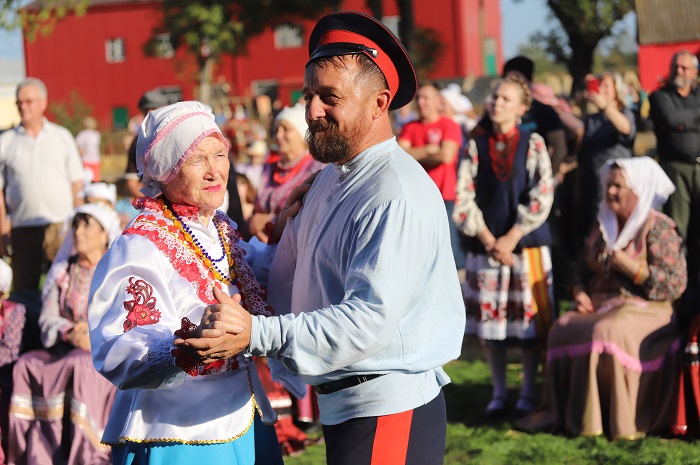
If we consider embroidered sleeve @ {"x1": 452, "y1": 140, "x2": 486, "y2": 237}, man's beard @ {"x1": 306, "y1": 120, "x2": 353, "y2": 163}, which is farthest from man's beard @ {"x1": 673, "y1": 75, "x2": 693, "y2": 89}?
man's beard @ {"x1": 306, "y1": 120, "x2": 353, "y2": 163}

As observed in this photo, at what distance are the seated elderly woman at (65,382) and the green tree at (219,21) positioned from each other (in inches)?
1268

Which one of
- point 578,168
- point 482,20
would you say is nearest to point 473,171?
point 578,168

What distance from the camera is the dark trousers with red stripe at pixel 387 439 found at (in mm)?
3072

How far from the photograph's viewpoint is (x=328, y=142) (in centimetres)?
312

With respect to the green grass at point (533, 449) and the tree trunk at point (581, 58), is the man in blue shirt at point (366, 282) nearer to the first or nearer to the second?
the green grass at point (533, 449)

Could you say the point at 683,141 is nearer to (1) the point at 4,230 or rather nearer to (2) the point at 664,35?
(1) the point at 4,230

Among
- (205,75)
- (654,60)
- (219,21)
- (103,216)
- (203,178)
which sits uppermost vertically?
(219,21)

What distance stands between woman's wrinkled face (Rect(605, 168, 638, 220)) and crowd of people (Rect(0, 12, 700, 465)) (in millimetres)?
12

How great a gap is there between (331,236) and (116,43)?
53.4 m

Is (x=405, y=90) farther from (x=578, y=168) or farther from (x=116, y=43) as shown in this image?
(x=116, y=43)

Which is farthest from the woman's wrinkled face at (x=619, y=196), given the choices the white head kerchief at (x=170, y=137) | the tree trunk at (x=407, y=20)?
the tree trunk at (x=407, y=20)

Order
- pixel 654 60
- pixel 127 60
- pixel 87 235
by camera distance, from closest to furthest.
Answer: pixel 87 235
pixel 654 60
pixel 127 60

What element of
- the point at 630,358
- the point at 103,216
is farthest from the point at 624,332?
the point at 103,216

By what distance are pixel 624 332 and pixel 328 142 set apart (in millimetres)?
3647
